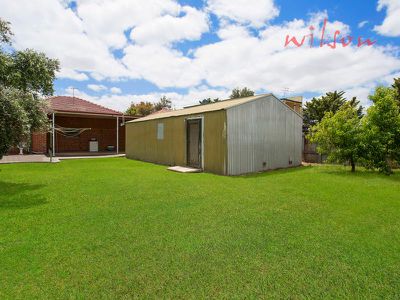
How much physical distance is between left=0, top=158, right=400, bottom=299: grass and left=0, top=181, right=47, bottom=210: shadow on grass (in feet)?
0.12

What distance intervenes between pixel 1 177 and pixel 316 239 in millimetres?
9402

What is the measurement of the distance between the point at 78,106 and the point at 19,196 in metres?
15.8

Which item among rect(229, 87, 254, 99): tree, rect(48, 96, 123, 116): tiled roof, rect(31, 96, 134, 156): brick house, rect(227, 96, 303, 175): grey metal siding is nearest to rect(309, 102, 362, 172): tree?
rect(227, 96, 303, 175): grey metal siding

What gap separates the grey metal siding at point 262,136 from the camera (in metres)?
9.26

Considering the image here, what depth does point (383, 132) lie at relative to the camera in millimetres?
9391

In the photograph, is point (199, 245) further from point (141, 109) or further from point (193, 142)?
point (141, 109)

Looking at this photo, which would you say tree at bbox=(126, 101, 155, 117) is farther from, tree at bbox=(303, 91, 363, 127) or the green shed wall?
the green shed wall

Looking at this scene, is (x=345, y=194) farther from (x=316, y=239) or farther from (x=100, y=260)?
(x=100, y=260)

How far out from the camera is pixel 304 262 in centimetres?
278

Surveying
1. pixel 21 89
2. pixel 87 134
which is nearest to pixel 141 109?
pixel 87 134

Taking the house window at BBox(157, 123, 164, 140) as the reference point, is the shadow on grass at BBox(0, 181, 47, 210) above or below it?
below

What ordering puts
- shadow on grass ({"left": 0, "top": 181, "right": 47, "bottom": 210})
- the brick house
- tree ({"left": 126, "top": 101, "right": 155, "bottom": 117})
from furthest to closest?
tree ({"left": 126, "top": 101, "right": 155, "bottom": 117}) < the brick house < shadow on grass ({"left": 0, "top": 181, "right": 47, "bottom": 210})

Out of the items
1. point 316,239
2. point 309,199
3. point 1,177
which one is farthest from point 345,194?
point 1,177

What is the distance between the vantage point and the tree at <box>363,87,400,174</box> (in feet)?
30.4
